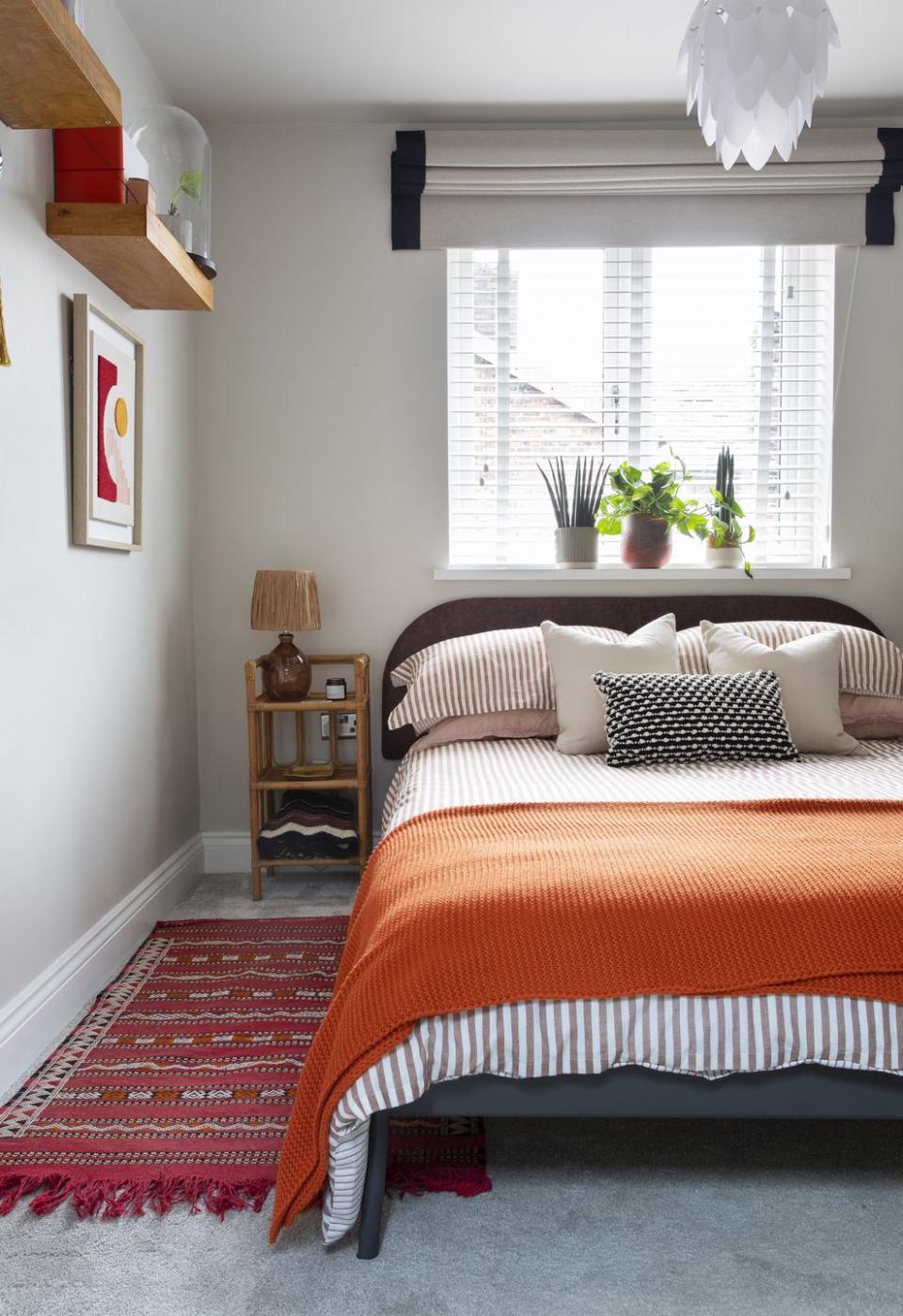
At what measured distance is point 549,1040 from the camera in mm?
1444

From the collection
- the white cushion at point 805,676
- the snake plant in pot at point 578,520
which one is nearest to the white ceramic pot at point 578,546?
the snake plant in pot at point 578,520

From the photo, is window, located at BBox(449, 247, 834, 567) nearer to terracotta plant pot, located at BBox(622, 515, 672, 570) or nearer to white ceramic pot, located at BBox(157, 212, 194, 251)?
terracotta plant pot, located at BBox(622, 515, 672, 570)

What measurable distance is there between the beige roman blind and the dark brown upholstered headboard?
1199mm

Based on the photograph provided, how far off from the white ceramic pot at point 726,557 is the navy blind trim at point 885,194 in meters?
1.10

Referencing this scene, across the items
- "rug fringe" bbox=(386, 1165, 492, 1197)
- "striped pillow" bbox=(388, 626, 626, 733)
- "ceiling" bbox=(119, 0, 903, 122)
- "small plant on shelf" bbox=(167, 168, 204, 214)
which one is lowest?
"rug fringe" bbox=(386, 1165, 492, 1197)

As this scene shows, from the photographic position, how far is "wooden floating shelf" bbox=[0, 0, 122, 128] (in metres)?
1.57

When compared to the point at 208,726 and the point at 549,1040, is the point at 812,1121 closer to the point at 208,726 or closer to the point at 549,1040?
the point at 549,1040

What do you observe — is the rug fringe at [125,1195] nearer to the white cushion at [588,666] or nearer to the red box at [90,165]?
the white cushion at [588,666]

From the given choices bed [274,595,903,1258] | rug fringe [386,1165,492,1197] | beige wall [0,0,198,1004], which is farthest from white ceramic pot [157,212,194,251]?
rug fringe [386,1165,492,1197]

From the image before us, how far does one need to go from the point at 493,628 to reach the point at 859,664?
3.79 feet

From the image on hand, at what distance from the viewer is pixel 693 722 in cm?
260

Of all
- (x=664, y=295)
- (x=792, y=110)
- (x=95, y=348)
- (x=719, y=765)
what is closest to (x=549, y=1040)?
(x=719, y=765)

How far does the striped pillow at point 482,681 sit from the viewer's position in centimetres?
292

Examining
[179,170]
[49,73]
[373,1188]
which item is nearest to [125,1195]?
[373,1188]
